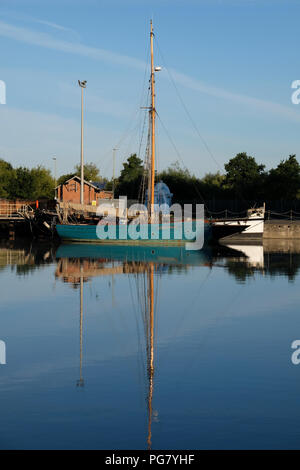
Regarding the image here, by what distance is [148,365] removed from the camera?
12938 millimetres

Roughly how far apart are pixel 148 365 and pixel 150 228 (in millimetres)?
41886

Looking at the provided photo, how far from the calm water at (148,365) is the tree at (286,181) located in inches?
2411

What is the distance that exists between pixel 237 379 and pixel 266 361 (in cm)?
180

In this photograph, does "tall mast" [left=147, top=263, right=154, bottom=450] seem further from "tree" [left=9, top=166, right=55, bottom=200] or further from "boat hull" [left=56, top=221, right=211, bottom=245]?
"tree" [left=9, top=166, right=55, bottom=200]

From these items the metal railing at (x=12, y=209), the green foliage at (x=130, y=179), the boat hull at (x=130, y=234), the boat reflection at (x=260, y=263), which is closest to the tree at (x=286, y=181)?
the green foliage at (x=130, y=179)

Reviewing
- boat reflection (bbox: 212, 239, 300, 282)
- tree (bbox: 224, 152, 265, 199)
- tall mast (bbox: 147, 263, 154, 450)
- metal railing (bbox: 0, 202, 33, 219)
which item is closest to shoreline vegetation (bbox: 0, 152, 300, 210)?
tree (bbox: 224, 152, 265, 199)

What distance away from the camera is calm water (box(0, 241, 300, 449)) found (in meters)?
9.08

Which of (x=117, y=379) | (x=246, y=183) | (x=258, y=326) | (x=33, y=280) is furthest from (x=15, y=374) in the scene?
(x=246, y=183)

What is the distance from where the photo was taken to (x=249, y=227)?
62.5m

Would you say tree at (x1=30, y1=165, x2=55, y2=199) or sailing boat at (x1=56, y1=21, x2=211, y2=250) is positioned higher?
tree at (x1=30, y1=165, x2=55, y2=199)

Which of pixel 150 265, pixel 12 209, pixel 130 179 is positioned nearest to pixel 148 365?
pixel 150 265

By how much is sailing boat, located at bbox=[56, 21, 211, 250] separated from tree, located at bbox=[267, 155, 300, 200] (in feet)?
108

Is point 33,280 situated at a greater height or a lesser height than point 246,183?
lesser
